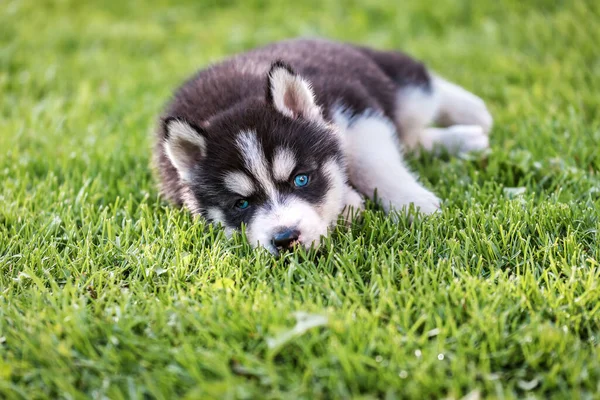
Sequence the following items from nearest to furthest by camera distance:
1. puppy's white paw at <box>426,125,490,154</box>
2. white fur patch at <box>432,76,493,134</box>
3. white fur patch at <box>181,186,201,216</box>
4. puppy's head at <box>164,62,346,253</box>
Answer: puppy's head at <box>164,62,346,253</box>
white fur patch at <box>181,186,201,216</box>
puppy's white paw at <box>426,125,490,154</box>
white fur patch at <box>432,76,493,134</box>

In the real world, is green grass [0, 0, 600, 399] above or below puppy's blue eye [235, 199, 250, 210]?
below

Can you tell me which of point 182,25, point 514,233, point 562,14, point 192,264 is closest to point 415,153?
point 514,233

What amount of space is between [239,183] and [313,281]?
71 cm

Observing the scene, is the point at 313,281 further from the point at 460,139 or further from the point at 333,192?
the point at 460,139

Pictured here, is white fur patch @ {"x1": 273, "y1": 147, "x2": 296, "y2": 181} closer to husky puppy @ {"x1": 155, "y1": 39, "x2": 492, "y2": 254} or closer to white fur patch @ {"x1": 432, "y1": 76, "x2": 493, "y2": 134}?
husky puppy @ {"x1": 155, "y1": 39, "x2": 492, "y2": 254}

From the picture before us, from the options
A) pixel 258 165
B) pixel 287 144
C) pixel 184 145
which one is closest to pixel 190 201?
pixel 184 145

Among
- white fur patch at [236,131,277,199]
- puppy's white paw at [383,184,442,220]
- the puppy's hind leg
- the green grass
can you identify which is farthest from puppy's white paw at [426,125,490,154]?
white fur patch at [236,131,277,199]

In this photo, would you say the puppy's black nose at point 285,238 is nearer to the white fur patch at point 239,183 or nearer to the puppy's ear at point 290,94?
the white fur patch at point 239,183

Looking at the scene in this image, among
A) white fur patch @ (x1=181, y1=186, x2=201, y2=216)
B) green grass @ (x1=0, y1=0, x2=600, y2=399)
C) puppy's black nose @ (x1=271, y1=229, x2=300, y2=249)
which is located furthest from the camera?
white fur patch @ (x1=181, y1=186, x2=201, y2=216)

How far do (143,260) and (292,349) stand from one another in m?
1.07

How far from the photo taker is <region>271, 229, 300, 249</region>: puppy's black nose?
300cm

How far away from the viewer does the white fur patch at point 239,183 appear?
10.6 feet

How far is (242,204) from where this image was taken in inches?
131

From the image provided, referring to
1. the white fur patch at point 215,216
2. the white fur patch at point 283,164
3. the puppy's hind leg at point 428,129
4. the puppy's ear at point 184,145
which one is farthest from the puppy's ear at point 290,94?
the puppy's hind leg at point 428,129
